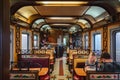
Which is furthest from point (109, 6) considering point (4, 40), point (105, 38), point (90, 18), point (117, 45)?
point (4, 40)

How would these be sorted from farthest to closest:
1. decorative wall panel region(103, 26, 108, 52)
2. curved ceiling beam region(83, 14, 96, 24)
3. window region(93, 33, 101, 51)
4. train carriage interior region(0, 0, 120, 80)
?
curved ceiling beam region(83, 14, 96, 24), window region(93, 33, 101, 51), decorative wall panel region(103, 26, 108, 52), train carriage interior region(0, 0, 120, 80)

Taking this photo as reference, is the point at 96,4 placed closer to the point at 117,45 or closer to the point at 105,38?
the point at 117,45

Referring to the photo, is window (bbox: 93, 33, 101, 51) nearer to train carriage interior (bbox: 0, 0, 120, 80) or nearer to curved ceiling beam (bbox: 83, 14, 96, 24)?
train carriage interior (bbox: 0, 0, 120, 80)

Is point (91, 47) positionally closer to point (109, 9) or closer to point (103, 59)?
point (109, 9)

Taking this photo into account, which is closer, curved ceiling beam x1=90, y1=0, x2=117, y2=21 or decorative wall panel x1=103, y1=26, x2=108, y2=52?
curved ceiling beam x1=90, y1=0, x2=117, y2=21

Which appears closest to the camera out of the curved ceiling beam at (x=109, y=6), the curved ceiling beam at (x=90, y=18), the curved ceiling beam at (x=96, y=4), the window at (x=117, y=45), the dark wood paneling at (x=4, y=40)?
the dark wood paneling at (x=4, y=40)

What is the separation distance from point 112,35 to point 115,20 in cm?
A: 101

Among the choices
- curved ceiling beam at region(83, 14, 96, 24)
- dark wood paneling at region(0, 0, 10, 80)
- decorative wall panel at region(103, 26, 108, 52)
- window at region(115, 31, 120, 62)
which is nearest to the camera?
dark wood paneling at region(0, 0, 10, 80)

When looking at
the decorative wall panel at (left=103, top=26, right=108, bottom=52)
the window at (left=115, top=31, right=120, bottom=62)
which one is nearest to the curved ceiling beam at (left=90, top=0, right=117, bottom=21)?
the window at (left=115, top=31, right=120, bottom=62)

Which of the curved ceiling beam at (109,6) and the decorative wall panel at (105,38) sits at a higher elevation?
the curved ceiling beam at (109,6)

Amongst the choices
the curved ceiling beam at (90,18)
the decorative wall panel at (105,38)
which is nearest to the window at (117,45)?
the decorative wall panel at (105,38)

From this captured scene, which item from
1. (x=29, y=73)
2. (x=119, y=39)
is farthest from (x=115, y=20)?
(x=29, y=73)

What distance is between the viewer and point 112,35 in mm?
7410

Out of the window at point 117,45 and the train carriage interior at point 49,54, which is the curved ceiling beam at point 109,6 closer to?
the train carriage interior at point 49,54
